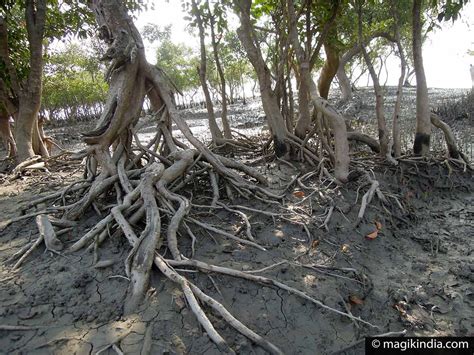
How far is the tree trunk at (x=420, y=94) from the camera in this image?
533 centimetres

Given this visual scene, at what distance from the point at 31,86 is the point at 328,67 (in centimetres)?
681

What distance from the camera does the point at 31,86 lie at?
269 inches

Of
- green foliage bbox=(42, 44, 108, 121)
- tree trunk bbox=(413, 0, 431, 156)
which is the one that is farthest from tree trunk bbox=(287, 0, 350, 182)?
green foliage bbox=(42, 44, 108, 121)

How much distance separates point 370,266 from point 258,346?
186 centimetres

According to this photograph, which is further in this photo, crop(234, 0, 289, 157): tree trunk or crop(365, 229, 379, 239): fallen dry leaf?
crop(234, 0, 289, 157): tree trunk

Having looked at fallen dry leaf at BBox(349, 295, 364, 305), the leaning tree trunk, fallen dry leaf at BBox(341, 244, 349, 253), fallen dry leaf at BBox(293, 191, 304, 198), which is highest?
the leaning tree trunk

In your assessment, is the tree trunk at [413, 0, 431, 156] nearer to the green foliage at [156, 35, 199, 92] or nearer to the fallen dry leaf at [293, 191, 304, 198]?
the fallen dry leaf at [293, 191, 304, 198]

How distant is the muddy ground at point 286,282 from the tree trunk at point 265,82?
1384mm

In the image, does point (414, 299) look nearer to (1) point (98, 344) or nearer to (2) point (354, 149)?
(1) point (98, 344)

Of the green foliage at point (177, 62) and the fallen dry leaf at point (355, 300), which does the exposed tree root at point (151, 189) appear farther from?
the green foliage at point (177, 62)

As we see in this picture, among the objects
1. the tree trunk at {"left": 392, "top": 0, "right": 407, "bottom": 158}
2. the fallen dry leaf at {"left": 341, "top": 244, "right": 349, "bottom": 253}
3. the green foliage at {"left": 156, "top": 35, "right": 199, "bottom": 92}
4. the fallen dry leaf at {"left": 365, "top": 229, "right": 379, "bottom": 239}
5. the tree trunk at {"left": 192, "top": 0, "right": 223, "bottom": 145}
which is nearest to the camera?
the fallen dry leaf at {"left": 341, "top": 244, "right": 349, "bottom": 253}

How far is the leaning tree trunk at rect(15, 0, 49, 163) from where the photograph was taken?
6.51 m

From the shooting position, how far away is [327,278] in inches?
121

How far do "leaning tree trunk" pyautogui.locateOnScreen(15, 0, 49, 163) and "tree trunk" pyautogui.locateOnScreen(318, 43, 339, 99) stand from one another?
241 inches
